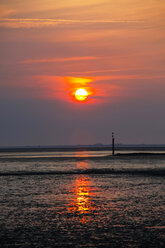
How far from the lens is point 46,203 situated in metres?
29.1

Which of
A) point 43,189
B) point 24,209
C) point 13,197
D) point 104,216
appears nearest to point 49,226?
point 104,216

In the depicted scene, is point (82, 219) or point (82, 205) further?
point (82, 205)

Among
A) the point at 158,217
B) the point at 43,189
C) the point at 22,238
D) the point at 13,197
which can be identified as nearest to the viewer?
the point at 22,238

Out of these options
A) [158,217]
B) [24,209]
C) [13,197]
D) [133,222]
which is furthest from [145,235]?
[13,197]

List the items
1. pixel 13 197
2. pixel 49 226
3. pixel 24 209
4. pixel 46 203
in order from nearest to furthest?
pixel 49 226, pixel 24 209, pixel 46 203, pixel 13 197

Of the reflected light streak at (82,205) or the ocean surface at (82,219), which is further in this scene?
the reflected light streak at (82,205)

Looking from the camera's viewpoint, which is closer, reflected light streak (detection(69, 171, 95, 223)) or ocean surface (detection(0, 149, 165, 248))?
ocean surface (detection(0, 149, 165, 248))

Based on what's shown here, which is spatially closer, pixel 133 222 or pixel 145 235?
pixel 145 235

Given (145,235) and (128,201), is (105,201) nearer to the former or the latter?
(128,201)

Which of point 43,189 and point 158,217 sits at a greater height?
point 43,189

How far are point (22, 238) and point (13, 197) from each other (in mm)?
14397

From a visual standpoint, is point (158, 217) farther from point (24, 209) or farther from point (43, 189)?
point (43, 189)

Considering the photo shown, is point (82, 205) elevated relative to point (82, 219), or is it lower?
elevated

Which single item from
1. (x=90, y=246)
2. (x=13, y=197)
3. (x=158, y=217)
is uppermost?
(x=13, y=197)
